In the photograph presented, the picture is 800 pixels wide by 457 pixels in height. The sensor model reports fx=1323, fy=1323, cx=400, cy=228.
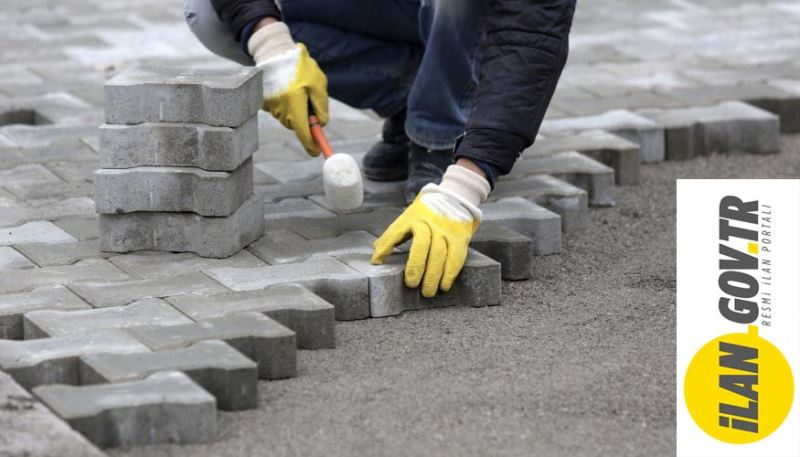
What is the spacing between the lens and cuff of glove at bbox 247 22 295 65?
3.48 m

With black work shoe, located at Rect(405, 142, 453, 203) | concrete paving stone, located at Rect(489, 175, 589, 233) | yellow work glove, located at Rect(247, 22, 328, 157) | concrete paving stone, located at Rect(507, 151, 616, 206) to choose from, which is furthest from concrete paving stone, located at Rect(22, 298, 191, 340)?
concrete paving stone, located at Rect(507, 151, 616, 206)

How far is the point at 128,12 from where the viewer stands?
673cm

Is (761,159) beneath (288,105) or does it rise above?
beneath

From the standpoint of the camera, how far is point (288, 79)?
342cm

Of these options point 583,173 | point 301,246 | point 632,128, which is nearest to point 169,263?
point 301,246

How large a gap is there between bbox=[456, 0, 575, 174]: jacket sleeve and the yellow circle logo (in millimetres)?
906

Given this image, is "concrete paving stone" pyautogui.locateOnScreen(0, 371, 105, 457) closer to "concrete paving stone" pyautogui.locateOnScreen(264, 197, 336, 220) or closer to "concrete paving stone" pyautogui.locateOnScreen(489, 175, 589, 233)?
"concrete paving stone" pyautogui.locateOnScreen(264, 197, 336, 220)

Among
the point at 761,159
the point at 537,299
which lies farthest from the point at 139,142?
the point at 761,159

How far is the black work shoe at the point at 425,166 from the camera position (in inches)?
145

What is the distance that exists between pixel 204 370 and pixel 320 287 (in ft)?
1.85

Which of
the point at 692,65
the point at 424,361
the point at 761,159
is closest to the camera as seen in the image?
the point at 424,361

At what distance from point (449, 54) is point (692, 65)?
2.35 metres

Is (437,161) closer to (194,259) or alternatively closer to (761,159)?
(194,259)

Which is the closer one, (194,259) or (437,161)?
(194,259)
